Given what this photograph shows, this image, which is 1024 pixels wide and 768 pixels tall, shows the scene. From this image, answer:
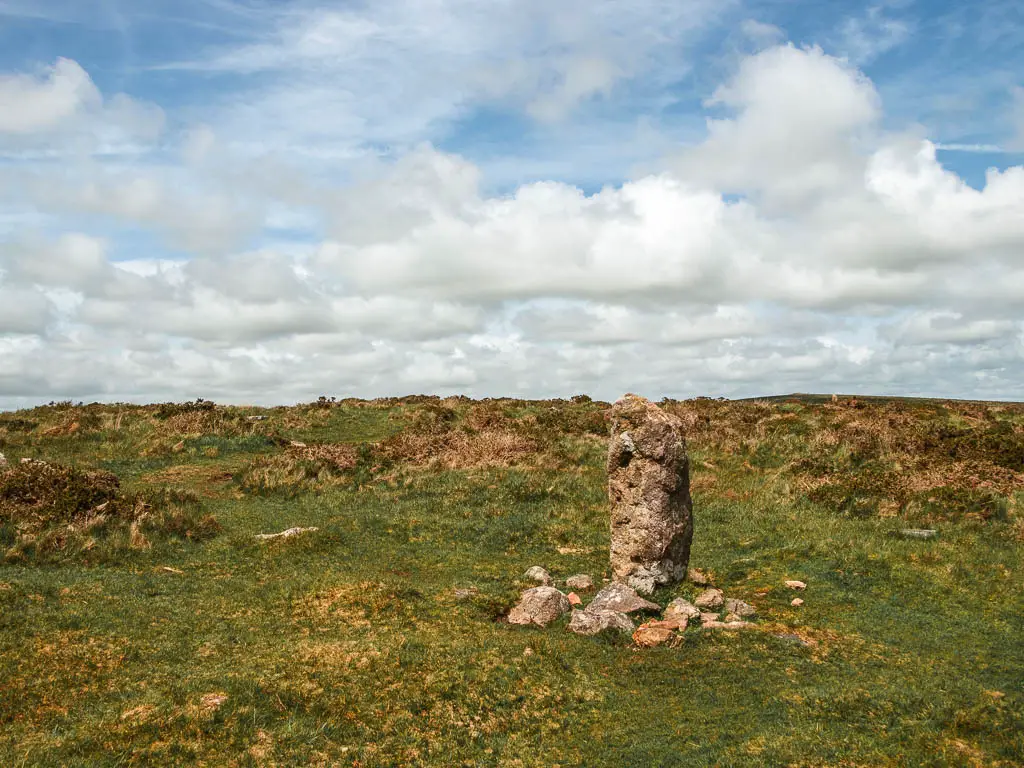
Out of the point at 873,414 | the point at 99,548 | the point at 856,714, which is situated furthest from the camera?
the point at 873,414

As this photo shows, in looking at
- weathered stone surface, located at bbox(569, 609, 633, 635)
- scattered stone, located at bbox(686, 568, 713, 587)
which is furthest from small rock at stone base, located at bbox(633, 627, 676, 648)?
scattered stone, located at bbox(686, 568, 713, 587)

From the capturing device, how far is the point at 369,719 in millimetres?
8930

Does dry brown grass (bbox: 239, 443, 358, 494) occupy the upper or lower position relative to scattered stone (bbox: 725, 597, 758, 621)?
upper

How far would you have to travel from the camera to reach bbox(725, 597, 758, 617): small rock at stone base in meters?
13.5

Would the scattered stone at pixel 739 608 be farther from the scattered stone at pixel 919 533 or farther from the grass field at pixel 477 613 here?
the scattered stone at pixel 919 533

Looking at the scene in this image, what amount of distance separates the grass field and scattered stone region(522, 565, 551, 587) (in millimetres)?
728

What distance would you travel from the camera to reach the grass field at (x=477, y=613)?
8.64m

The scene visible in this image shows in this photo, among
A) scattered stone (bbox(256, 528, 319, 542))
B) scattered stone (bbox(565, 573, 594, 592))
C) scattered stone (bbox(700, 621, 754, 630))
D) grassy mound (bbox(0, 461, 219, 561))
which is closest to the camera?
scattered stone (bbox(700, 621, 754, 630))

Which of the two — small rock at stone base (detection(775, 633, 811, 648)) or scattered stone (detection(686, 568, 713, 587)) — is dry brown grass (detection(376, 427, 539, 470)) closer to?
scattered stone (detection(686, 568, 713, 587))

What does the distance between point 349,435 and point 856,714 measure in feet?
98.2

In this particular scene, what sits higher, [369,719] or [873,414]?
[873,414]

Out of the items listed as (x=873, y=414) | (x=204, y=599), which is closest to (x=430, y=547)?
(x=204, y=599)

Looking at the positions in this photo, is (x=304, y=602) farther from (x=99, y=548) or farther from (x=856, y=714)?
(x=856, y=714)

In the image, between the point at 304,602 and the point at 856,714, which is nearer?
the point at 856,714
